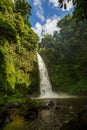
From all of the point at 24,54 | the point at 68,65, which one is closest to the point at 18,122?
the point at 24,54

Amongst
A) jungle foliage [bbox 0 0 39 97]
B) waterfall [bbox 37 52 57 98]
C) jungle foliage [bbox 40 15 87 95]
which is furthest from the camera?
jungle foliage [bbox 40 15 87 95]

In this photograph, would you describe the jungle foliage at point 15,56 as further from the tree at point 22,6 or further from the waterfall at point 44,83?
the waterfall at point 44,83

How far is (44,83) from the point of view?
44562 millimetres

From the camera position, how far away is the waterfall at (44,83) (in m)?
41.8

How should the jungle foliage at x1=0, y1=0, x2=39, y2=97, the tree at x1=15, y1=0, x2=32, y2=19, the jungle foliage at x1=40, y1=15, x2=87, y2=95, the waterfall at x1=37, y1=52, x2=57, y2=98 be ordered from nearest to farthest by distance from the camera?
the jungle foliage at x1=0, y1=0, x2=39, y2=97 < the waterfall at x1=37, y1=52, x2=57, y2=98 < the jungle foliage at x1=40, y1=15, x2=87, y2=95 < the tree at x1=15, y1=0, x2=32, y2=19

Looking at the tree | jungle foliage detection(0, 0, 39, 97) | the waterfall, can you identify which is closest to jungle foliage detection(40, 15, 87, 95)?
the waterfall

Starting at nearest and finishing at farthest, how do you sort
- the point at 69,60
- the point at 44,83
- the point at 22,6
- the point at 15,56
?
1. the point at 15,56
2. the point at 44,83
3. the point at 69,60
4. the point at 22,6

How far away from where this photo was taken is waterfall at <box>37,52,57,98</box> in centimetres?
4178

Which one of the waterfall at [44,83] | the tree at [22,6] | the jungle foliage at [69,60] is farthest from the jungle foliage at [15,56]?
the jungle foliage at [69,60]

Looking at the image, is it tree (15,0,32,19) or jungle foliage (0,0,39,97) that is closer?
jungle foliage (0,0,39,97)

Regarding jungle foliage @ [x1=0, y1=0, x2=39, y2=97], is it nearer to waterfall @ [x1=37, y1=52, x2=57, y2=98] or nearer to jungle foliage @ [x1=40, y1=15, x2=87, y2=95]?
waterfall @ [x1=37, y1=52, x2=57, y2=98]

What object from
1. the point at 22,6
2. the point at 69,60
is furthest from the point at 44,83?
the point at 22,6

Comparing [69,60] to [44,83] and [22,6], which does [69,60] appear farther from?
[22,6]

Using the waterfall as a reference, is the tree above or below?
above
